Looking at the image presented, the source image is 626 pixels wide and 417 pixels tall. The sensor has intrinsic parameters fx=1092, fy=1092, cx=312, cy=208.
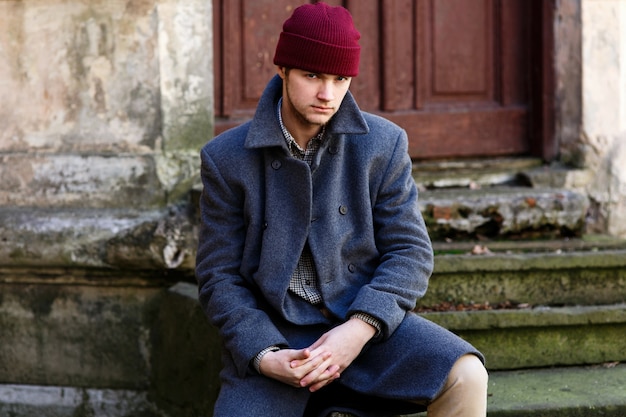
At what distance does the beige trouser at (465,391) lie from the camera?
2.99m

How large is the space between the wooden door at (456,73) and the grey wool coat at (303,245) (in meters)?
2.07

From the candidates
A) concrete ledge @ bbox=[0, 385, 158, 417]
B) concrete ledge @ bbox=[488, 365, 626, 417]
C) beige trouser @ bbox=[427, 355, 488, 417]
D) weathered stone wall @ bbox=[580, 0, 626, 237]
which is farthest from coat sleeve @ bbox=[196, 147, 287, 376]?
weathered stone wall @ bbox=[580, 0, 626, 237]

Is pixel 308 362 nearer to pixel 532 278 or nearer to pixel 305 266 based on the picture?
pixel 305 266

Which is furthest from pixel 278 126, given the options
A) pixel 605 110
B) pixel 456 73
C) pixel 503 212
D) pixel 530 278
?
pixel 605 110

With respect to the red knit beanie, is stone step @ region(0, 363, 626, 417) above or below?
below

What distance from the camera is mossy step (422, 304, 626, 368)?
4230 millimetres

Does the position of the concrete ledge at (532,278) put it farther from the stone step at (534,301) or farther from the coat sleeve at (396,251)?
the coat sleeve at (396,251)

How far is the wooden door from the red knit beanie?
2.16 meters

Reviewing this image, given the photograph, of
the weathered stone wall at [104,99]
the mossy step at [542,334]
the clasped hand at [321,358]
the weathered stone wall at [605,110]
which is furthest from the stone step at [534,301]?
the weathered stone wall at [104,99]

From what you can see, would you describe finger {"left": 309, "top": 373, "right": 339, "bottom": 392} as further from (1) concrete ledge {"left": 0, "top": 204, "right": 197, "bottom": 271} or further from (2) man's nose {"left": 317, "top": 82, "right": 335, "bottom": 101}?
(1) concrete ledge {"left": 0, "top": 204, "right": 197, "bottom": 271}

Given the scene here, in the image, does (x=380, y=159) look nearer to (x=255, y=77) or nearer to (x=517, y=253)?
(x=517, y=253)

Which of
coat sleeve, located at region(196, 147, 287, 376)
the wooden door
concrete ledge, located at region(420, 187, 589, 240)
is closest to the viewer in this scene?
coat sleeve, located at region(196, 147, 287, 376)

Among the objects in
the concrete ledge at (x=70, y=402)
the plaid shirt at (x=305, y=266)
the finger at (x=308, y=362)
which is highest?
the plaid shirt at (x=305, y=266)

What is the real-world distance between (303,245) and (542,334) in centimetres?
147
